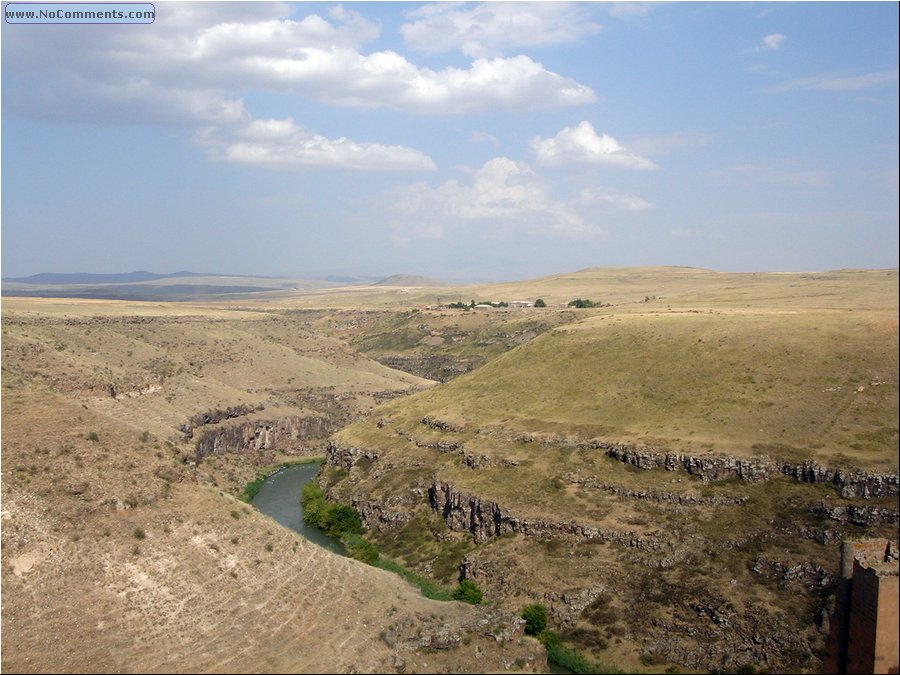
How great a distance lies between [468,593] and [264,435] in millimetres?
69342

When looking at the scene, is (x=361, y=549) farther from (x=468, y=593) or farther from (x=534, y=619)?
(x=534, y=619)

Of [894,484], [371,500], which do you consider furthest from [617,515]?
[371,500]

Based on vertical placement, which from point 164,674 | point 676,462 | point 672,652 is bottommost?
point 672,652

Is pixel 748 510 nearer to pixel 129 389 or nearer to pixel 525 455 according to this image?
pixel 525 455

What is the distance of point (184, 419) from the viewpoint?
108m

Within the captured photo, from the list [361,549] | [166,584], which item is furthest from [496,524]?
[166,584]

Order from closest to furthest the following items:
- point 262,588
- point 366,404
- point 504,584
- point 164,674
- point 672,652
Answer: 1. point 164,674
2. point 262,588
3. point 672,652
4. point 504,584
5. point 366,404

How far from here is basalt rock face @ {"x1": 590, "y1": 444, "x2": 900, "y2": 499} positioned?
59.1 meters

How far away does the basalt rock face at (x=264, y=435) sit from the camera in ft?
365

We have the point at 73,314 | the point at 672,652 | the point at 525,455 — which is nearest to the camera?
the point at 672,652

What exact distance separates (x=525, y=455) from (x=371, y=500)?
19850 mm

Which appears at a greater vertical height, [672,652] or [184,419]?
[184,419]

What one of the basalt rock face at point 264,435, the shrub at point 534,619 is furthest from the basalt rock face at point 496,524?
the basalt rock face at point 264,435

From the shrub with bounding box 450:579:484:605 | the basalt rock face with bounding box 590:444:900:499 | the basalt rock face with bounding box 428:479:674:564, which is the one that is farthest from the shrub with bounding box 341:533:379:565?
the basalt rock face with bounding box 590:444:900:499
